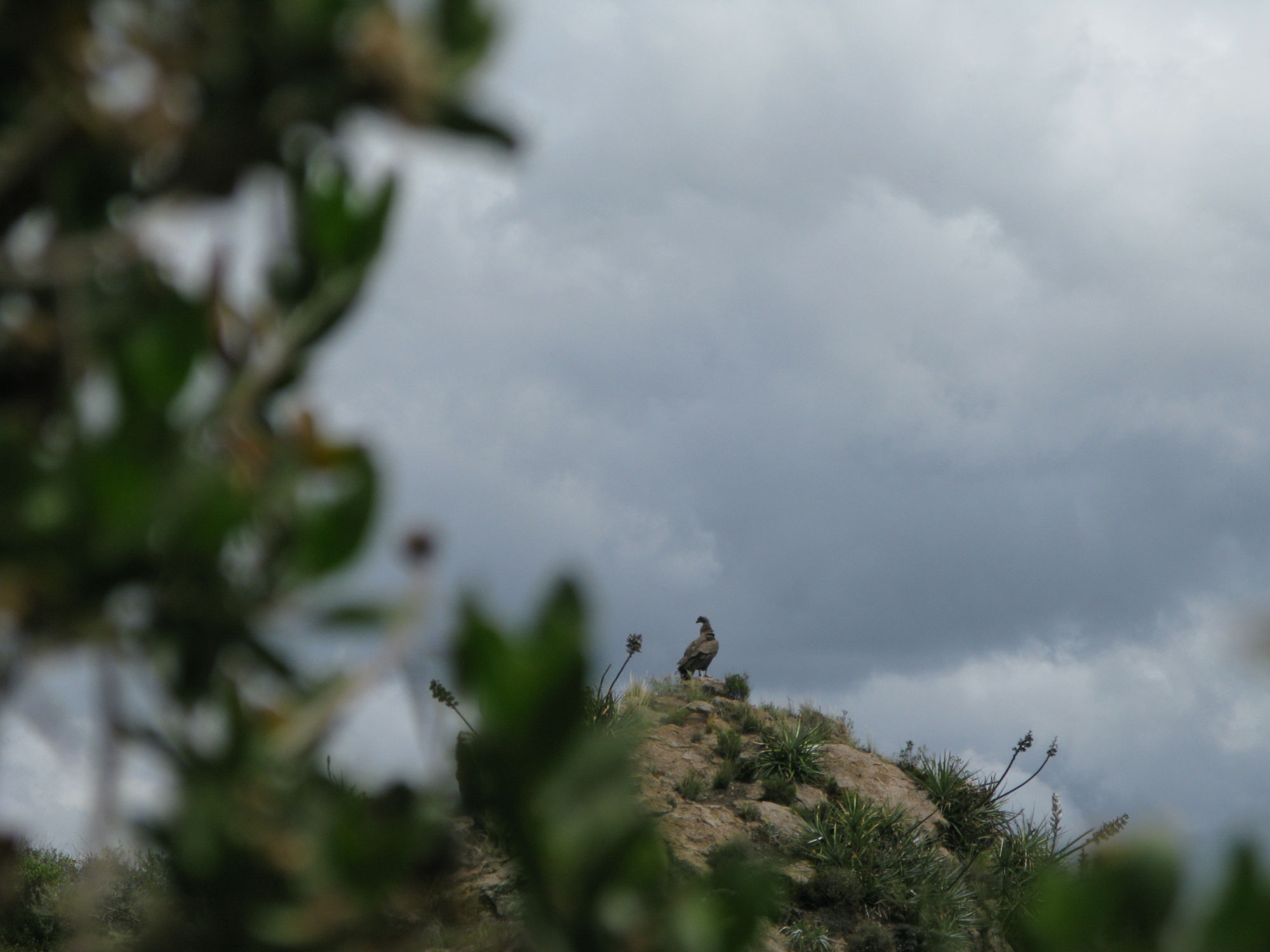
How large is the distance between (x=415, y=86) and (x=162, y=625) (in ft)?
1.63

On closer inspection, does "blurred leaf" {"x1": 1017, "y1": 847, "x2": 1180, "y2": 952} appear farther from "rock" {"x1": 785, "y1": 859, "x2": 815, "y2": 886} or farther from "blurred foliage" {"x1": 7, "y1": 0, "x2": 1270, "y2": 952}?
"rock" {"x1": 785, "y1": 859, "x2": 815, "y2": 886}

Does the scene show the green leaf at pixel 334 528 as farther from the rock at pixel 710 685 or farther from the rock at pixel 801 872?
the rock at pixel 710 685

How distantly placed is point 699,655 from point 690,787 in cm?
700

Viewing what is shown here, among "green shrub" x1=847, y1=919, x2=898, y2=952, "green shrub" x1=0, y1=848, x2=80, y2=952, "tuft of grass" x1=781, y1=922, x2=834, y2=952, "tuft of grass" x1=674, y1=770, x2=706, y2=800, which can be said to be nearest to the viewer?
"tuft of grass" x1=781, y1=922, x2=834, y2=952

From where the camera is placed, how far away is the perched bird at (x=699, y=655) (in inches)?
806

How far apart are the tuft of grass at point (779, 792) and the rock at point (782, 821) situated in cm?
20

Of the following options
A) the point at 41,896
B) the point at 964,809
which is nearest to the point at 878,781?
the point at 964,809

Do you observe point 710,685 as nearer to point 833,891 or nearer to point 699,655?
point 699,655

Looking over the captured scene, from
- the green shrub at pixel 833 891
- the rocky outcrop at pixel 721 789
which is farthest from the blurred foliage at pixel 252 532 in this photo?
the green shrub at pixel 833 891

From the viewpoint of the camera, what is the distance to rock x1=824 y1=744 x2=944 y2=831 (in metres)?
15.0

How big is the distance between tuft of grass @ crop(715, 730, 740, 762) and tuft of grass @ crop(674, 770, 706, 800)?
0.89 metres

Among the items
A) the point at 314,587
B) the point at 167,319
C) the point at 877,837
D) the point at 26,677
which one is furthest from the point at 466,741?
the point at 877,837

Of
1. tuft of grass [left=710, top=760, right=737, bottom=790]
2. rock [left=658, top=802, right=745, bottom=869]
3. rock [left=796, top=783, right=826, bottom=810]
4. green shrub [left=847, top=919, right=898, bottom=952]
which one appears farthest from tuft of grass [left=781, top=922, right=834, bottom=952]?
tuft of grass [left=710, top=760, right=737, bottom=790]

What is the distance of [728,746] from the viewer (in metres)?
14.9
